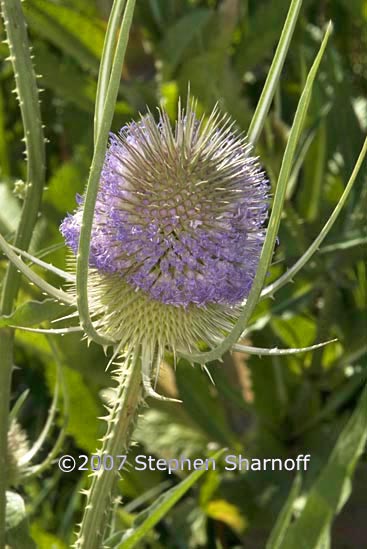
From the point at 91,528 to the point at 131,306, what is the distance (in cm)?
20

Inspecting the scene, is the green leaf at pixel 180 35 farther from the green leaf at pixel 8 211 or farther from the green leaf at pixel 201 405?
the green leaf at pixel 201 405

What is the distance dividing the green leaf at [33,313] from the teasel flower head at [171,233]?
4 cm

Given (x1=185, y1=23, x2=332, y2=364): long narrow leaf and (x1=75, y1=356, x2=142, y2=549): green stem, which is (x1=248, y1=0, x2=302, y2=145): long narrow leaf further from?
(x1=75, y1=356, x2=142, y2=549): green stem

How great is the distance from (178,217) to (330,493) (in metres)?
0.48

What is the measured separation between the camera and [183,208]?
28.3 inches

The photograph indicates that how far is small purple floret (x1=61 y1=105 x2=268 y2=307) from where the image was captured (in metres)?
0.71

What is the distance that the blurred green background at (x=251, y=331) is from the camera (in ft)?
4.71

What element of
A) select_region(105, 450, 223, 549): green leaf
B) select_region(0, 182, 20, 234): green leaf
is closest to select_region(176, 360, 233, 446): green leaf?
select_region(0, 182, 20, 234): green leaf

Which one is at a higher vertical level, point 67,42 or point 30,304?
point 67,42

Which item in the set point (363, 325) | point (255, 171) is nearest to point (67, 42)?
point (363, 325)

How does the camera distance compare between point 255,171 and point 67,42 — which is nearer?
point 255,171

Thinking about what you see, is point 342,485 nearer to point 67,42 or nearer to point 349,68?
point 67,42

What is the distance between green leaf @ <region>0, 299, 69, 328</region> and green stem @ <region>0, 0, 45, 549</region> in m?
0.14

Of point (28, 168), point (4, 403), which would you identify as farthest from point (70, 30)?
point (4, 403)
